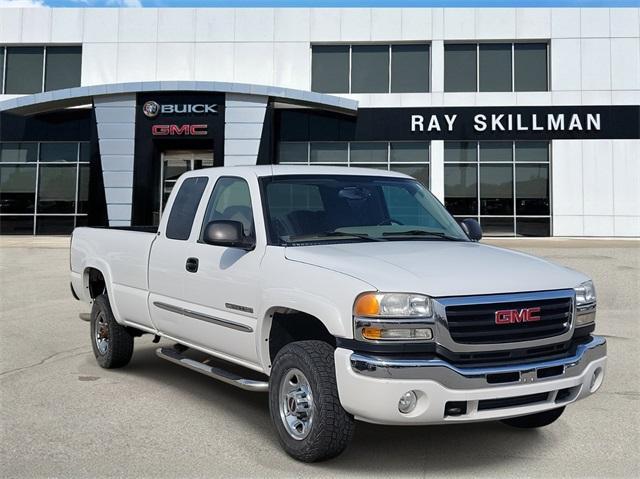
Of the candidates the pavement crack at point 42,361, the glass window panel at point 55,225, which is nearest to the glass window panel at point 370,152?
the glass window panel at point 55,225

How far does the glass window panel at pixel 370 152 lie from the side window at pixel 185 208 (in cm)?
1954

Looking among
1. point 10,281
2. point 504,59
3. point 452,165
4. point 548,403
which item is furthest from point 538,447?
point 504,59

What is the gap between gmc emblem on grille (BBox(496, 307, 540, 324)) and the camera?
11.9ft

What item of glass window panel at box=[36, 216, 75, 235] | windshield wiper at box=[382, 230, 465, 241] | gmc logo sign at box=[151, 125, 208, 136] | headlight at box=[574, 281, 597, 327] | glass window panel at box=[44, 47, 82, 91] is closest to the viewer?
headlight at box=[574, 281, 597, 327]

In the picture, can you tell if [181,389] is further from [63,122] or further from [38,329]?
[63,122]

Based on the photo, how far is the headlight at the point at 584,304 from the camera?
4.03 metres

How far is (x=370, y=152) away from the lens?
24922mm

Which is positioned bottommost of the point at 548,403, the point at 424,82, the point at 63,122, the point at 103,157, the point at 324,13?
the point at 548,403

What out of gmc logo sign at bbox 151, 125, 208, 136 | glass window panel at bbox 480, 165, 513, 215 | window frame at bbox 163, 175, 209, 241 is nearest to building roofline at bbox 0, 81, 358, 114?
gmc logo sign at bbox 151, 125, 208, 136

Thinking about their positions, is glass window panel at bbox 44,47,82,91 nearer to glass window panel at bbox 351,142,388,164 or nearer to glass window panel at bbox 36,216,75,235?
glass window panel at bbox 36,216,75,235

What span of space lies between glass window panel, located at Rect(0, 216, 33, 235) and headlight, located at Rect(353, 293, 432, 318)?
24.9 m

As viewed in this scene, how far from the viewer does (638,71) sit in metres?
24.5

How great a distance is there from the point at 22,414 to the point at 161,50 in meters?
22.5

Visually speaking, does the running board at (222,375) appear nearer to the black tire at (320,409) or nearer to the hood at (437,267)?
the black tire at (320,409)
